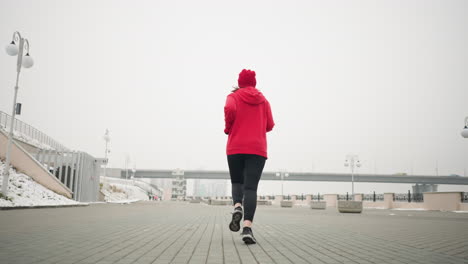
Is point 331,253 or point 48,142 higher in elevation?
point 48,142

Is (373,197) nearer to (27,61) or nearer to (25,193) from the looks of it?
(25,193)

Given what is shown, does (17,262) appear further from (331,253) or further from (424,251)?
(424,251)

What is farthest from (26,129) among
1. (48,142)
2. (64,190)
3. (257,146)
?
(257,146)

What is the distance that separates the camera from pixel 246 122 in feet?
16.3

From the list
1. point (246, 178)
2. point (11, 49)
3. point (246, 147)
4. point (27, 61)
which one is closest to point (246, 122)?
point (246, 147)

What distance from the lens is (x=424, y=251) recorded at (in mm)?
4316

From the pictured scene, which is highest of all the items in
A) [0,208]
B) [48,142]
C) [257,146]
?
[48,142]

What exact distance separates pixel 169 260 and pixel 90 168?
25917 millimetres

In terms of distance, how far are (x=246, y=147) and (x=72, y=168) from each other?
21994mm

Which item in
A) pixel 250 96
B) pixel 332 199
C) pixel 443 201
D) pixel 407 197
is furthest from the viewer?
pixel 332 199

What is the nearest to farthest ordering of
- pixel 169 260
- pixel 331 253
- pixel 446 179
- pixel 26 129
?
pixel 169 260
pixel 331 253
pixel 26 129
pixel 446 179

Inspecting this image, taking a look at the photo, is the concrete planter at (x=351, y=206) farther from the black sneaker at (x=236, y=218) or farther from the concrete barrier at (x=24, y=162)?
the concrete barrier at (x=24, y=162)

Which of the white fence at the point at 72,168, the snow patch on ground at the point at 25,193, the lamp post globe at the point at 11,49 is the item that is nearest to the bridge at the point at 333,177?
the white fence at the point at 72,168

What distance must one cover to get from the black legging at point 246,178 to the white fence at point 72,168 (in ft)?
68.9
